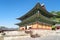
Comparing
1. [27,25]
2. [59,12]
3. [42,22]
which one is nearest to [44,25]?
[42,22]

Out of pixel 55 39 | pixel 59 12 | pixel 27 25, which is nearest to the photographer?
pixel 55 39

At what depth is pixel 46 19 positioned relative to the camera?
3133cm

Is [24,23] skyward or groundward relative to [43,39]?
skyward

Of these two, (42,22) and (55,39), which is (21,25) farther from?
(55,39)

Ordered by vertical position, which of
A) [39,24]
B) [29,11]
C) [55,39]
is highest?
[29,11]

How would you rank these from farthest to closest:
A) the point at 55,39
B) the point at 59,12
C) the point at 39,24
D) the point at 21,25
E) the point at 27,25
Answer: the point at 59,12 < the point at 21,25 < the point at 27,25 < the point at 39,24 < the point at 55,39

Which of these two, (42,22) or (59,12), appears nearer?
(42,22)

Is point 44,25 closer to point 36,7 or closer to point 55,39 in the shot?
point 36,7

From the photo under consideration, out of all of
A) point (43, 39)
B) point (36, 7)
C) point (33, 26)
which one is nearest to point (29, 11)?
point (36, 7)

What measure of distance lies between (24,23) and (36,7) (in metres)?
4.26

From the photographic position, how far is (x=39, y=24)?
1176 inches

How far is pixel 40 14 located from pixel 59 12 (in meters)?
25.3

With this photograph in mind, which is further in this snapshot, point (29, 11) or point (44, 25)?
point (29, 11)

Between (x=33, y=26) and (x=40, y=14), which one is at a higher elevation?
(x=40, y=14)
